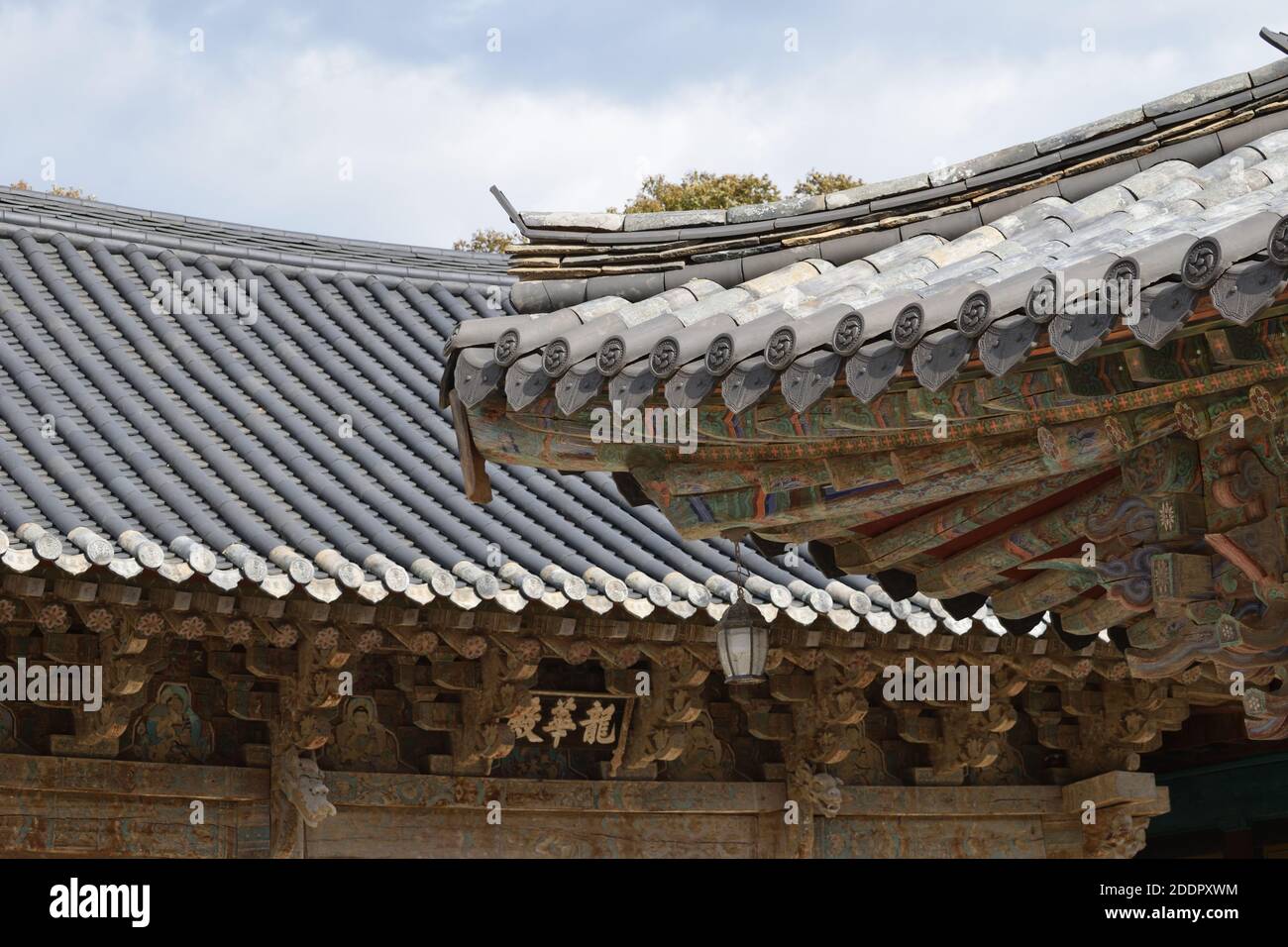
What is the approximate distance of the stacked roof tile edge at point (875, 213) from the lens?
4.68 meters

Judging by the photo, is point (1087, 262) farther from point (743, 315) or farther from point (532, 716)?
point (532, 716)

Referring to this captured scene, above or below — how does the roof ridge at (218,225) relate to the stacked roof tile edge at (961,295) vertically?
above

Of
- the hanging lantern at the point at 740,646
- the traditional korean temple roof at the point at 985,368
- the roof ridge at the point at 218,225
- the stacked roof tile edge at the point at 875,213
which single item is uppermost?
the roof ridge at the point at 218,225

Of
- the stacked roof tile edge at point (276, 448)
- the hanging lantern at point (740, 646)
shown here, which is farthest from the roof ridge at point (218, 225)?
the hanging lantern at point (740, 646)

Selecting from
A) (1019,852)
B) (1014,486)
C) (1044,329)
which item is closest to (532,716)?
(1019,852)

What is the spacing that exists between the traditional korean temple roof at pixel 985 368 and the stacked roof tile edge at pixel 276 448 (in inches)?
57.5

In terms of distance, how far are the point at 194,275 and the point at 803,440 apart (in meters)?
7.53

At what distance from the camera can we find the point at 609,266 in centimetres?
510

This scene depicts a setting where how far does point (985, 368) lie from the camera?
3920 mm

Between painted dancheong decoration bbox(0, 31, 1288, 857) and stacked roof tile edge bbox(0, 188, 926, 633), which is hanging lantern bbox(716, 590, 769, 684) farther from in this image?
stacked roof tile edge bbox(0, 188, 926, 633)

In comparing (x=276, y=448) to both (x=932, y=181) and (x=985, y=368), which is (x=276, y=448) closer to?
(x=932, y=181)

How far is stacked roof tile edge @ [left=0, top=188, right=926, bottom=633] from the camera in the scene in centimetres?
756

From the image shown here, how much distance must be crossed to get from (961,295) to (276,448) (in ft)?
19.5

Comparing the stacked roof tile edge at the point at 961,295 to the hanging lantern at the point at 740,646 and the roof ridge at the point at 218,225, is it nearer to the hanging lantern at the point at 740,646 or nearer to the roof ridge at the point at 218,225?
the hanging lantern at the point at 740,646
